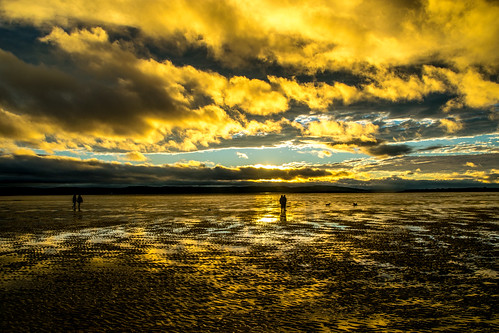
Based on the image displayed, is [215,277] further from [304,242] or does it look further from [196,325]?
[304,242]

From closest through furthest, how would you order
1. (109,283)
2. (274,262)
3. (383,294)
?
(383,294) < (109,283) < (274,262)

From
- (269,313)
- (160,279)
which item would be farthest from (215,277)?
(269,313)

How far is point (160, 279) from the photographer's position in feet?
36.4

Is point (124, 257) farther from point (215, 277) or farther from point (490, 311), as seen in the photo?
point (490, 311)

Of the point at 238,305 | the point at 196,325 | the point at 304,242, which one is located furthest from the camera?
the point at 304,242

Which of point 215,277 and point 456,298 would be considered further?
point 215,277

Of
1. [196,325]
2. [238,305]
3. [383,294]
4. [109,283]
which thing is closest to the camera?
[196,325]

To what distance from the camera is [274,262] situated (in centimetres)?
1365

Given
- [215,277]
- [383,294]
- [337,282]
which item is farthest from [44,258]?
[383,294]

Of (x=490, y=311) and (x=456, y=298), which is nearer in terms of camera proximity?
(x=490, y=311)

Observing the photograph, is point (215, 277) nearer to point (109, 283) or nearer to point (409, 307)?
point (109, 283)

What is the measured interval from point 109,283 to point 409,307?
8814 millimetres

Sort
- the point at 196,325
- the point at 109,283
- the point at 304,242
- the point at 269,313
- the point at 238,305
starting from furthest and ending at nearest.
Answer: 1. the point at 304,242
2. the point at 109,283
3. the point at 238,305
4. the point at 269,313
5. the point at 196,325

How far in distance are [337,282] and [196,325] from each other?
521 cm
